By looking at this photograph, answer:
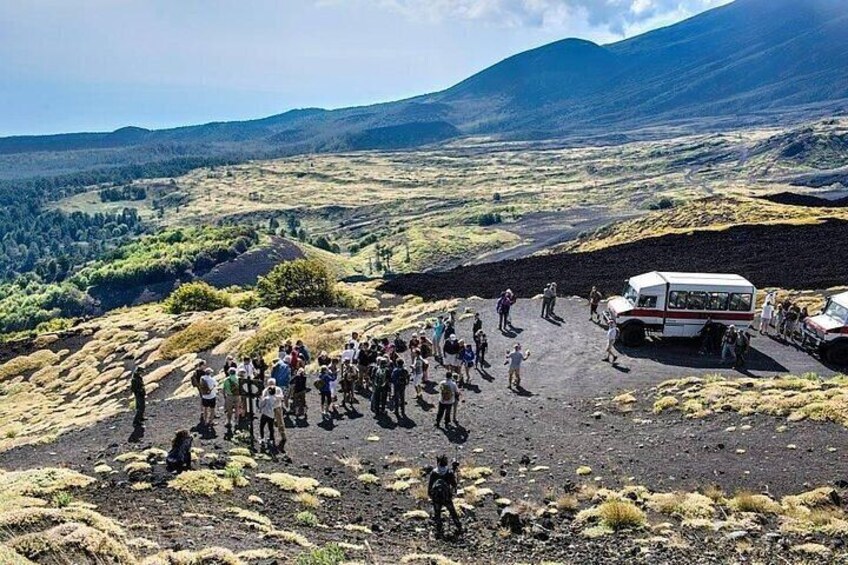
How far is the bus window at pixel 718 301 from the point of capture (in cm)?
3269

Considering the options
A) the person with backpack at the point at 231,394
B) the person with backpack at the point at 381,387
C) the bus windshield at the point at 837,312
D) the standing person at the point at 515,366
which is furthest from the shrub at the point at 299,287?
the bus windshield at the point at 837,312

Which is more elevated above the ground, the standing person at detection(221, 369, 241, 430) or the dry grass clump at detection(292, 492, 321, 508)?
the standing person at detection(221, 369, 241, 430)

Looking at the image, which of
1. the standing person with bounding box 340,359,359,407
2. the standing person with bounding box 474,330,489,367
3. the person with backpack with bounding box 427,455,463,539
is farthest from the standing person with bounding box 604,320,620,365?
the person with backpack with bounding box 427,455,463,539

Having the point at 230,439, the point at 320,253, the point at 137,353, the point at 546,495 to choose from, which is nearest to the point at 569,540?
the point at 546,495

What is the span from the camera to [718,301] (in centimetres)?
3272

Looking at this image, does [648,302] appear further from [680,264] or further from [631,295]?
[680,264]

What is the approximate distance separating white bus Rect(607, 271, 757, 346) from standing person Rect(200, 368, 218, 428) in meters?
19.5

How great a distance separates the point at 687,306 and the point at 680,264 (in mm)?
22961

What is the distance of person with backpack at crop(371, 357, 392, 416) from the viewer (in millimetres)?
25734

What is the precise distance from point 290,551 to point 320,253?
15103cm

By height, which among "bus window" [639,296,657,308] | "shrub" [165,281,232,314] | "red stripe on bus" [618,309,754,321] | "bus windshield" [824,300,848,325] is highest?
"bus window" [639,296,657,308]

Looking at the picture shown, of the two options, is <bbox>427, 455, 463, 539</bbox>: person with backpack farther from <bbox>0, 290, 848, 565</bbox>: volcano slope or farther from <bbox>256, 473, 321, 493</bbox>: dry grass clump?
<bbox>256, 473, 321, 493</bbox>: dry grass clump

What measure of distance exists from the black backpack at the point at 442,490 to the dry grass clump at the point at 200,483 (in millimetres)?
5258

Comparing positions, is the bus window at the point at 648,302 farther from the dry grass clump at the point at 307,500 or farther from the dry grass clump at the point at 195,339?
the dry grass clump at the point at 195,339
